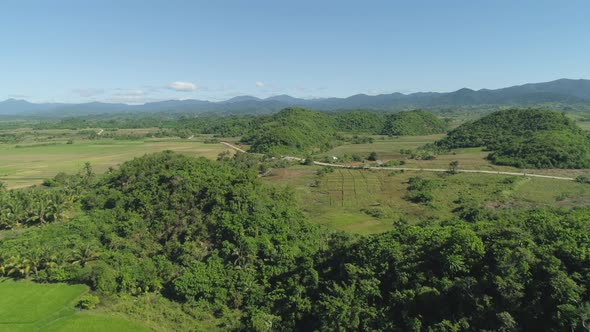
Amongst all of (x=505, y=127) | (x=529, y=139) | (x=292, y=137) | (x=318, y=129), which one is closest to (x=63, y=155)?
(x=292, y=137)

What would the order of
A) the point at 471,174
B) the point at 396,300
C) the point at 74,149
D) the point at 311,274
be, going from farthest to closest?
the point at 74,149 → the point at 471,174 → the point at 311,274 → the point at 396,300

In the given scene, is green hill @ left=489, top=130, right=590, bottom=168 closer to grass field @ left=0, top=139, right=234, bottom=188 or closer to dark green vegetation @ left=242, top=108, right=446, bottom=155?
dark green vegetation @ left=242, top=108, right=446, bottom=155

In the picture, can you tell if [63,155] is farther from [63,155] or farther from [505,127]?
[505,127]

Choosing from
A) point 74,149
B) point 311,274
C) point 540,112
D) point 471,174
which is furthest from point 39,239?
point 540,112

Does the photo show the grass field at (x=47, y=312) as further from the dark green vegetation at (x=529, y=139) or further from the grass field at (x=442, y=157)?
the dark green vegetation at (x=529, y=139)

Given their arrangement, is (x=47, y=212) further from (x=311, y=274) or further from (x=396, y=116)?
(x=396, y=116)

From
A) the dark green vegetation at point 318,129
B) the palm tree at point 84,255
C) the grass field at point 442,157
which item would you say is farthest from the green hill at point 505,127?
the palm tree at point 84,255
